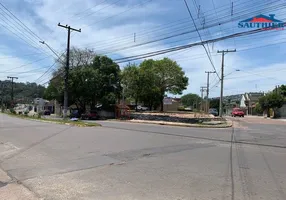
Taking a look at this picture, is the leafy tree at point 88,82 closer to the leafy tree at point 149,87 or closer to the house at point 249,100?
the leafy tree at point 149,87

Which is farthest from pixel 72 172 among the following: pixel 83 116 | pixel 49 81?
pixel 49 81

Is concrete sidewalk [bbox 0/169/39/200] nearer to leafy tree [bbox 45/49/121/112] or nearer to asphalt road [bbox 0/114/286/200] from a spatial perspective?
asphalt road [bbox 0/114/286/200]

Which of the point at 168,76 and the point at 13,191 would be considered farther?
the point at 168,76

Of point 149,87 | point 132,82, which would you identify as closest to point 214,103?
point 149,87

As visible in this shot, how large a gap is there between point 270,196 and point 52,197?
436cm

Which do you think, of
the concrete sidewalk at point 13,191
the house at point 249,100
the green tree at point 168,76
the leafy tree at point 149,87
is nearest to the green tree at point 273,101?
the green tree at point 168,76

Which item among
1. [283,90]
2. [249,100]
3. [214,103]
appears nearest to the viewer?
[283,90]

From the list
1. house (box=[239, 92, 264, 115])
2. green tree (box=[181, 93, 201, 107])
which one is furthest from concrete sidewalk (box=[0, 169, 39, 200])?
green tree (box=[181, 93, 201, 107])

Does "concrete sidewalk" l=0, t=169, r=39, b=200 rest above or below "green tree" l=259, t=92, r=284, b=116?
below

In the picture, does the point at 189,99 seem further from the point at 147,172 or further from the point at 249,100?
the point at 147,172

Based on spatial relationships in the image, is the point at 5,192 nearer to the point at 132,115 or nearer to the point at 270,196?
the point at 270,196

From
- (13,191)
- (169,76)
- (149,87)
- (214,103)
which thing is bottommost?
(13,191)

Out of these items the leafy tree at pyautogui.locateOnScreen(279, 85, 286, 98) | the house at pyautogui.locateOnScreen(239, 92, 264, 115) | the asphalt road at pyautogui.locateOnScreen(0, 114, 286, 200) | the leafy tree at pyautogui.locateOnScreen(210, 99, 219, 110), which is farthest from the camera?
the leafy tree at pyautogui.locateOnScreen(210, 99, 219, 110)

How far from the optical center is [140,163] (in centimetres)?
914
